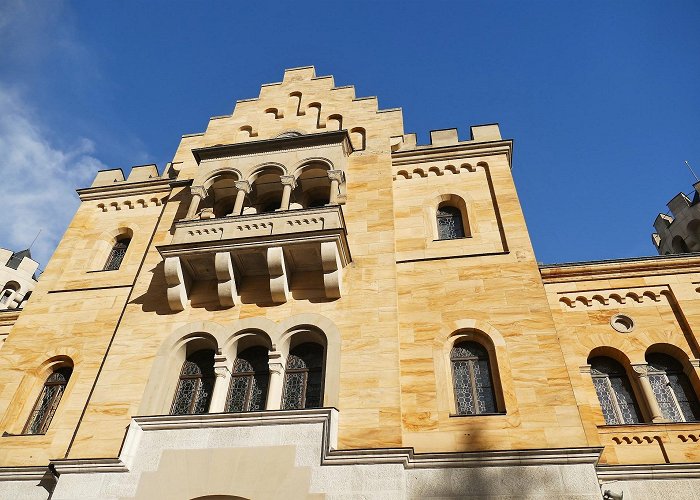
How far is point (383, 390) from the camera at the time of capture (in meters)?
10.9

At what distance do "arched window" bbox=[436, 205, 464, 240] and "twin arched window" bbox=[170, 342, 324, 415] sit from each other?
16.3 feet

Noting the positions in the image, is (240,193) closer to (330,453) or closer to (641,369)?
(330,453)

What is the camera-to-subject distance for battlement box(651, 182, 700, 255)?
80.9 feet

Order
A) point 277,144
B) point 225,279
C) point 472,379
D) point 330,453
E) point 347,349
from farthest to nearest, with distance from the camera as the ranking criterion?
1. point 277,144
2. point 225,279
3. point 347,349
4. point 472,379
5. point 330,453

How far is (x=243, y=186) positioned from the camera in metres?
15.2

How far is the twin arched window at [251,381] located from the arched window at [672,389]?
7606 mm

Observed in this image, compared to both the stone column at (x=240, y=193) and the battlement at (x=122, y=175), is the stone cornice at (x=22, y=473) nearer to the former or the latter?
the stone column at (x=240, y=193)

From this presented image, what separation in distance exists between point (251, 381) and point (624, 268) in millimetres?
9820

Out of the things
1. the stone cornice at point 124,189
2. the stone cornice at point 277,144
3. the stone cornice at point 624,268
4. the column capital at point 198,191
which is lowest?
the stone cornice at point 624,268

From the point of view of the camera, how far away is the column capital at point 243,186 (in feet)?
49.8

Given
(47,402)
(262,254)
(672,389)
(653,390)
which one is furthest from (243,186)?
(672,389)

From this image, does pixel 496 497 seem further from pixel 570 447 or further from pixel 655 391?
pixel 655 391

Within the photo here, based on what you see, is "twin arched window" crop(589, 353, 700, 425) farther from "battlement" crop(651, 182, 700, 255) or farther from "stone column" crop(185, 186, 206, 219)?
"battlement" crop(651, 182, 700, 255)

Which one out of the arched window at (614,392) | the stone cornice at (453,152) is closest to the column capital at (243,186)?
the stone cornice at (453,152)
